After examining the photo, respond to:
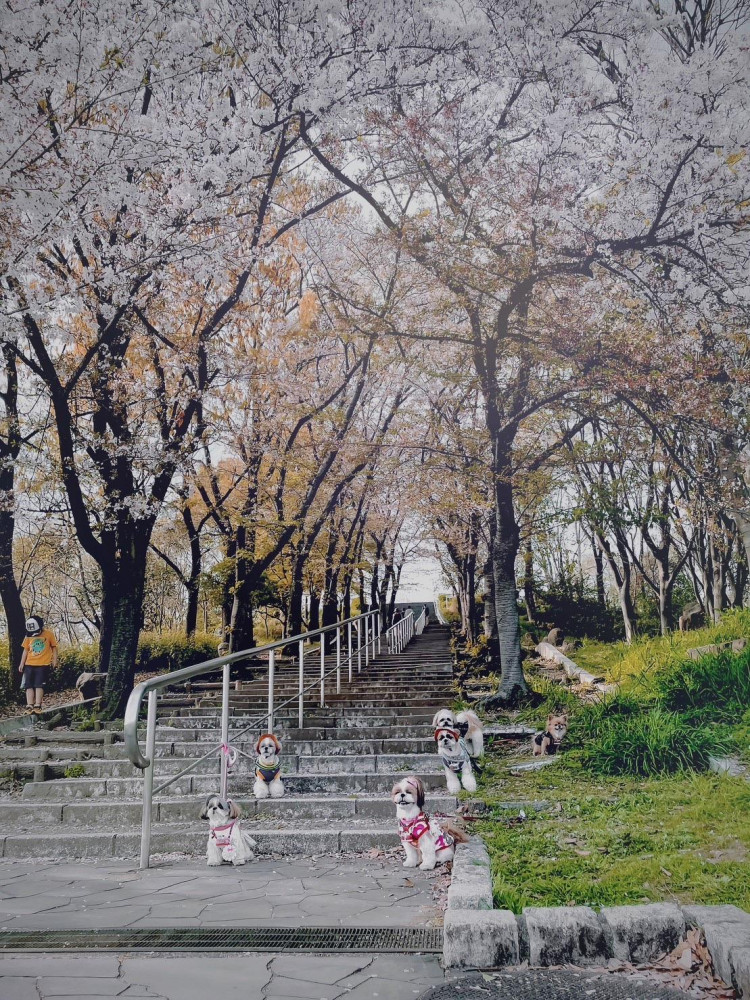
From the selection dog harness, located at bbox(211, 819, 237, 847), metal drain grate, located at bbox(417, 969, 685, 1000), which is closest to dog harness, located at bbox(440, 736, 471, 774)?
dog harness, located at bbox(211, 819, 237, 847)

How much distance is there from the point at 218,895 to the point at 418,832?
0.93 meters

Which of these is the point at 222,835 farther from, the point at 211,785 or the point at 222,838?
the point at 211,785

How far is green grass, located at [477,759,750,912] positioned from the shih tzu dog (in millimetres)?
230

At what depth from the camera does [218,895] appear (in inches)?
120

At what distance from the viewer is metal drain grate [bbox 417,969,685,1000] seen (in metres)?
2.05

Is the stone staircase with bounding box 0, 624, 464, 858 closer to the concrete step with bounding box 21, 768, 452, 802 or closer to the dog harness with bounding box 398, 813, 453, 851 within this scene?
the concrete step with bounding box 21, 768, 452, 802

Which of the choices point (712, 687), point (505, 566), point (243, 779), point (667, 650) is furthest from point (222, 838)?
point (667, 650)

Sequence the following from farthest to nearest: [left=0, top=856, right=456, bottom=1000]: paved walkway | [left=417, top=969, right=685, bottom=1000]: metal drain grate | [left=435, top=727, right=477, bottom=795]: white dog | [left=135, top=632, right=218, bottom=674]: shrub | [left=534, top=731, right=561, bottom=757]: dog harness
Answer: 1. [left=135, top=632, right=218, bottom=674]: shrub
2. [left=534, top=731, right=561, bottom=757]: dog harness
3. [left=435, top=727, right=477, bottom=795]: white dog
4. [left=0, top=856, right=456, bottom=1000]: paved walkway
5. [left=417, top=969, right=685, bottom=1000]: metal drain grate

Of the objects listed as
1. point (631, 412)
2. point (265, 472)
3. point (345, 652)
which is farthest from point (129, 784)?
point (265, 472)

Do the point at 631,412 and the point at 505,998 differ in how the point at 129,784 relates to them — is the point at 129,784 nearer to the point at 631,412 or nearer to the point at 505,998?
the point at 505,998

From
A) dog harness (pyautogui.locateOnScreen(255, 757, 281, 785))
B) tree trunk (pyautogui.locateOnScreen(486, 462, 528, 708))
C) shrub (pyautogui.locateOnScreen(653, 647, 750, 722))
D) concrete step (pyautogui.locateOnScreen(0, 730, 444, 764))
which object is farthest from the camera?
tree trunk (pyautogui.locateOnScreen(486, 462, 528, 708))

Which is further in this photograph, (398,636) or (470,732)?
(398,636)

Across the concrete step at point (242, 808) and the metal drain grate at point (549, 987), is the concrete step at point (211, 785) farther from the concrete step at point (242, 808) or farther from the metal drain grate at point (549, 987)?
→ the metal drain grate at point (549, 987)

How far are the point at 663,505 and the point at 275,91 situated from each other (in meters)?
6.10
